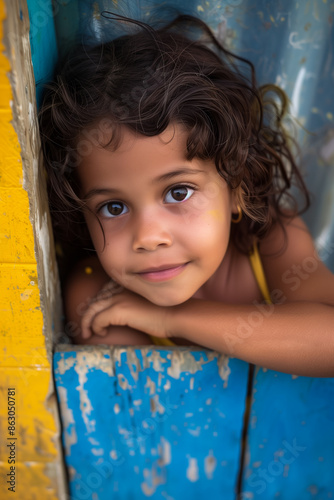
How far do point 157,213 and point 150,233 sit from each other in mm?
53

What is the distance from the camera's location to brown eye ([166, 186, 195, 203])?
1.02 m

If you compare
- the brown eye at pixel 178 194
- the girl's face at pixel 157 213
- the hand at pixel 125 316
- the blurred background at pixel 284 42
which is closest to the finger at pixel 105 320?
the hand at pixel 125 316

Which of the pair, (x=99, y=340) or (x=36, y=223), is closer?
(x=36, y=223)

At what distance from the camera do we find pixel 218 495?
122cm

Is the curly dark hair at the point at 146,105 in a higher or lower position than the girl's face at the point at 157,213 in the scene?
higher

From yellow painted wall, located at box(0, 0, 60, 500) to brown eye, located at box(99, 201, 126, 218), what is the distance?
244 millimetres

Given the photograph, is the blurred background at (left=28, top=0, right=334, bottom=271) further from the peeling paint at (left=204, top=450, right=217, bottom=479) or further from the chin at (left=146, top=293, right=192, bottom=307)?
the peeling paint at (left=204, top=450, right=217, bottom=479)

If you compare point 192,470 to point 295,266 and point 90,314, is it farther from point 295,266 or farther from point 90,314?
point 295,266

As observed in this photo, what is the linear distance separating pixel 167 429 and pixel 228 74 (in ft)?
3.02

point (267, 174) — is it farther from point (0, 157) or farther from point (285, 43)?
point (0, 157)

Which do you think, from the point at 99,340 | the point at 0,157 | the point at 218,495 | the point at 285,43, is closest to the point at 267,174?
the point at 285,43

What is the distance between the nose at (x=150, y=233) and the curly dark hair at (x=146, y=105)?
0.53 ft

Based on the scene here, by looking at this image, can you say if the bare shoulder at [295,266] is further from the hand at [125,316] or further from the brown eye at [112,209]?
the brown eye at [112,209]

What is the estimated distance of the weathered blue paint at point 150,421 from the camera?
1027 millimetres
